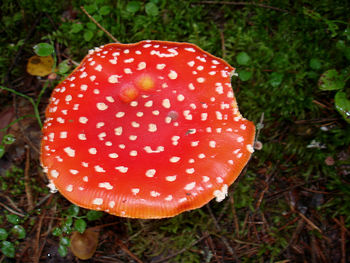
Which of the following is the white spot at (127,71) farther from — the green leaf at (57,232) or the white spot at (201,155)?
the green leaf at (57,232)

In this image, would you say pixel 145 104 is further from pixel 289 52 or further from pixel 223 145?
pixel 289 52

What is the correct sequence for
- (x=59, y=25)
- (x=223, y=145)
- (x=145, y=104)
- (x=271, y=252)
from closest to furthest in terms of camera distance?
(x=223, y=145) → (x=145, y=104) → (x=271, y=252) → (x=59, y=25)

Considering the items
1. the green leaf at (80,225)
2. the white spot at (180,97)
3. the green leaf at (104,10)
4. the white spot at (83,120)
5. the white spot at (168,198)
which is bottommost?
the green leaf at (80,225)

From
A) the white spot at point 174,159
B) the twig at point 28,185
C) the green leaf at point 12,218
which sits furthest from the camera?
the twig at point 28,185

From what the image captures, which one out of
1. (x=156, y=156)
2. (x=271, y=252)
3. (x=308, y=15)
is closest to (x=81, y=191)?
(x=156, y=156)

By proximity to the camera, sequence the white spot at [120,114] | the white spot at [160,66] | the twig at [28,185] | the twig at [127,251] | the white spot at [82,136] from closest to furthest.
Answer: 1. the white spot at [82,136]
2. the white spot at [120,114]
3. the white spot at [160,66]
4. the twig at [127,251]
5. the twig at [28,185]

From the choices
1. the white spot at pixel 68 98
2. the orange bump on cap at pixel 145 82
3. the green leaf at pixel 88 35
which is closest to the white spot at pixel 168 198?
the orange bump on cap at pixel 145 82

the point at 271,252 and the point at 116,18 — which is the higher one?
the point at 116,18

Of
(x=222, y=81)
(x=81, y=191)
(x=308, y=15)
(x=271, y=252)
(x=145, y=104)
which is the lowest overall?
(x=271, y=252)
